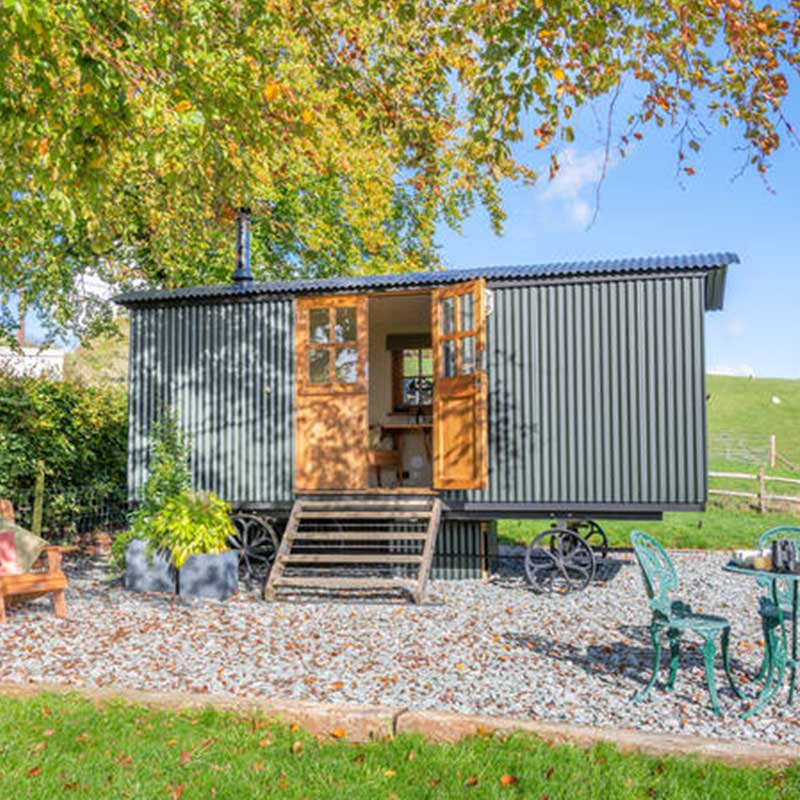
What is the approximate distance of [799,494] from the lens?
16406 mm

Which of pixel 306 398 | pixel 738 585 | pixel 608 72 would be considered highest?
pixel 608 72

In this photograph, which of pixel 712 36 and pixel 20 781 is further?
pixel 712 36

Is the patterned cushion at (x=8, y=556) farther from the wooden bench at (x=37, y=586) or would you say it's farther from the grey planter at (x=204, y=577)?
the grey planter at (x=204, y=577)

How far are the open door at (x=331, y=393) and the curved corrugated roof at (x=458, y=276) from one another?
186 mm

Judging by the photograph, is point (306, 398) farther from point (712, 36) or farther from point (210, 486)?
point (712, 36)

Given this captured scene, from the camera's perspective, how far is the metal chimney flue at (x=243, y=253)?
9.09 meters

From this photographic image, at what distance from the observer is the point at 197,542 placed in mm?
7746

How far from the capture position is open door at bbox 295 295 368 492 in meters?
8.45

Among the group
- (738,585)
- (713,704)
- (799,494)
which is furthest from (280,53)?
(799,494)

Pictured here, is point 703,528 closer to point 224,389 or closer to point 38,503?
point 224,389

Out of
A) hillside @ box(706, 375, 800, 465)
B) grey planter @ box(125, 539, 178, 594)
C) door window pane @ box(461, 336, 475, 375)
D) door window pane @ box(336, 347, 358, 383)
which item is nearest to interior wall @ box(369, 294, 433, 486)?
door window pane @ box(336, 347, 358, 383)

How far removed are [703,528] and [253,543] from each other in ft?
24.6

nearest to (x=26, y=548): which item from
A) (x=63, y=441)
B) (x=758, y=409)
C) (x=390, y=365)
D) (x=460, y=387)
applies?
(x=63, y=441)

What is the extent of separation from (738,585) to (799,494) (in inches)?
352
